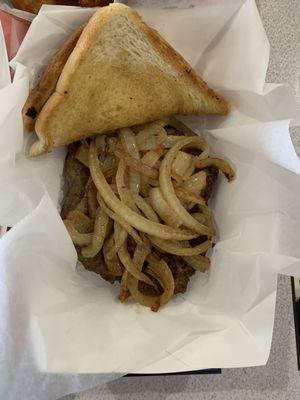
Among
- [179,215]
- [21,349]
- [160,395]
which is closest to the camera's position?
[21,349]

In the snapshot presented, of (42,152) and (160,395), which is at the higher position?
(42,152)

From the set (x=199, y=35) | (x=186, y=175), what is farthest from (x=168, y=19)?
(x=186, y=175)

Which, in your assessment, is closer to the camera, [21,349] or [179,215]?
[21,349]

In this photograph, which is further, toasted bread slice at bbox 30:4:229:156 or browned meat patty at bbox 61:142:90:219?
browned meat patty at bbox 61:142:90:219

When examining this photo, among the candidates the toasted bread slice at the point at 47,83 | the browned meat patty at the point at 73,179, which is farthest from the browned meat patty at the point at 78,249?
the toasted bread slice at the point at 47,83

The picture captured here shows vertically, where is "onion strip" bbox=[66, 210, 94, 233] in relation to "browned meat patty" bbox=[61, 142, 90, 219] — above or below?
below

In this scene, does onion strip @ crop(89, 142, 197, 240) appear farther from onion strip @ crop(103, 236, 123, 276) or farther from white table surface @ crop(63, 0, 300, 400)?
white table surface @ crop(63, 0, 300, 400)

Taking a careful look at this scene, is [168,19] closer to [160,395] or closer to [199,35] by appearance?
[199,35]

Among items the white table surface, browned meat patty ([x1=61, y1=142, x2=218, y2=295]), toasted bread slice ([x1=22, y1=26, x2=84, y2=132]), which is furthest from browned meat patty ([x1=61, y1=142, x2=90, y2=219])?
the white table surface
